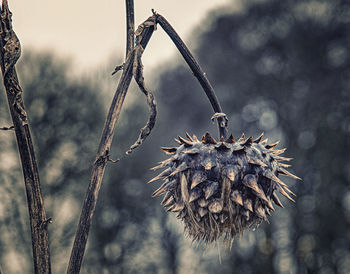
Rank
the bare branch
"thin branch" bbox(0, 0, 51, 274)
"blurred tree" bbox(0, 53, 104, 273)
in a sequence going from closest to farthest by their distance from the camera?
"thin branch" bbox(0, 0, 51, 274) → the bare branch → "blurred tree" bbox(0, 53, 104, 273)

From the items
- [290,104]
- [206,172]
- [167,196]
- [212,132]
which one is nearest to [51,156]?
[212,132]

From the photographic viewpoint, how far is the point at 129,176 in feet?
19.2

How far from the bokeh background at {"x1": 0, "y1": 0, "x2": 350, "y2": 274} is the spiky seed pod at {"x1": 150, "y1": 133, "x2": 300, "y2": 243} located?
13.3ft

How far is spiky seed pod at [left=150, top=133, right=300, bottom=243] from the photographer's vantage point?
35.9 inches

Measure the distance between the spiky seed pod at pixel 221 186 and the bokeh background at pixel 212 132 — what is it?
160 inches

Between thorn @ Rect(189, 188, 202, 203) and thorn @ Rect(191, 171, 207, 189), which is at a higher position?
thorn @ Rect(191, 171, 207, 189)

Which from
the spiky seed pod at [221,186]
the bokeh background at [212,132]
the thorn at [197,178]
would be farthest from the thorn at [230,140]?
the bokeh background at [212,132]

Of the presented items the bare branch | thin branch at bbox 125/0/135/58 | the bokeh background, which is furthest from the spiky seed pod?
the bokeh background

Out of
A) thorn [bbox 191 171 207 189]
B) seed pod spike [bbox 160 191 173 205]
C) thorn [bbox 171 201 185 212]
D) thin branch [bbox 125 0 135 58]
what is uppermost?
thin branch [bbox 125 0 135 58]

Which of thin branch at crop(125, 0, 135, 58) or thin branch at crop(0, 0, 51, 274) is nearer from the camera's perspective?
thin branch at crop(0, 0, 51, 274)

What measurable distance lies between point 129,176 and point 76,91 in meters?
1.42

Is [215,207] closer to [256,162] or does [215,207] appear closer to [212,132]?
[256,162]

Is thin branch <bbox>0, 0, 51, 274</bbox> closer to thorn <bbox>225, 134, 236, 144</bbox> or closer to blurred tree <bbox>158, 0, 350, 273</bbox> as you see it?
thorn <bbox>225, 134, 236, 144</bbox>

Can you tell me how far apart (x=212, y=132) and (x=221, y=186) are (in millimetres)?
4916
